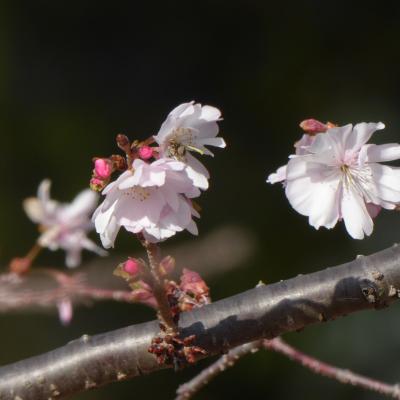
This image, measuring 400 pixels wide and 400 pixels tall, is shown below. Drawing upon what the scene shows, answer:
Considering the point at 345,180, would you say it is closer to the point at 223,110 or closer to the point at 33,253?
the point at 33,253

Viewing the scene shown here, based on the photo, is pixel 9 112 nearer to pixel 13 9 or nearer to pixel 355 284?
pixel 13 9

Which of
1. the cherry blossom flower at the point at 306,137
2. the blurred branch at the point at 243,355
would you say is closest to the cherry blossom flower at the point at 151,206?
the cherry blossom flower at the point at 306,137

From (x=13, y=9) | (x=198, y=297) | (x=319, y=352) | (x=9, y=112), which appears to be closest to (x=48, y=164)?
(x=9, y=112)

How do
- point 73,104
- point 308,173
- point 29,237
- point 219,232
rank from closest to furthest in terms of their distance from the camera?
point 308,173 < point 219,232 < point 29,237 < point 73,104

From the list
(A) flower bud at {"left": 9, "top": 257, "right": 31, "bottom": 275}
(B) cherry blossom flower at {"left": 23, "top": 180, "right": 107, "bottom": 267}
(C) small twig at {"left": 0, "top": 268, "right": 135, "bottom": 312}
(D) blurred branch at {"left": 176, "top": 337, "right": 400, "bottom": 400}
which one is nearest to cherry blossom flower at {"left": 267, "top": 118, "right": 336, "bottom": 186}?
(D) blurred branch at {"left": 176, "top": 337, "right": 400, "bottom": 400}

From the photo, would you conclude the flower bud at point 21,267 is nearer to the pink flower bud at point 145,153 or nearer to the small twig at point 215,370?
the small twig at point 215,370

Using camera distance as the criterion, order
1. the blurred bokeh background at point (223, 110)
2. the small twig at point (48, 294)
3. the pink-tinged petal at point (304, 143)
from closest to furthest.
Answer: the pink-tinged petal at point (304, 143) < the small twig at point (48, 294) < the blurred bokeh background at point (223, 110)
